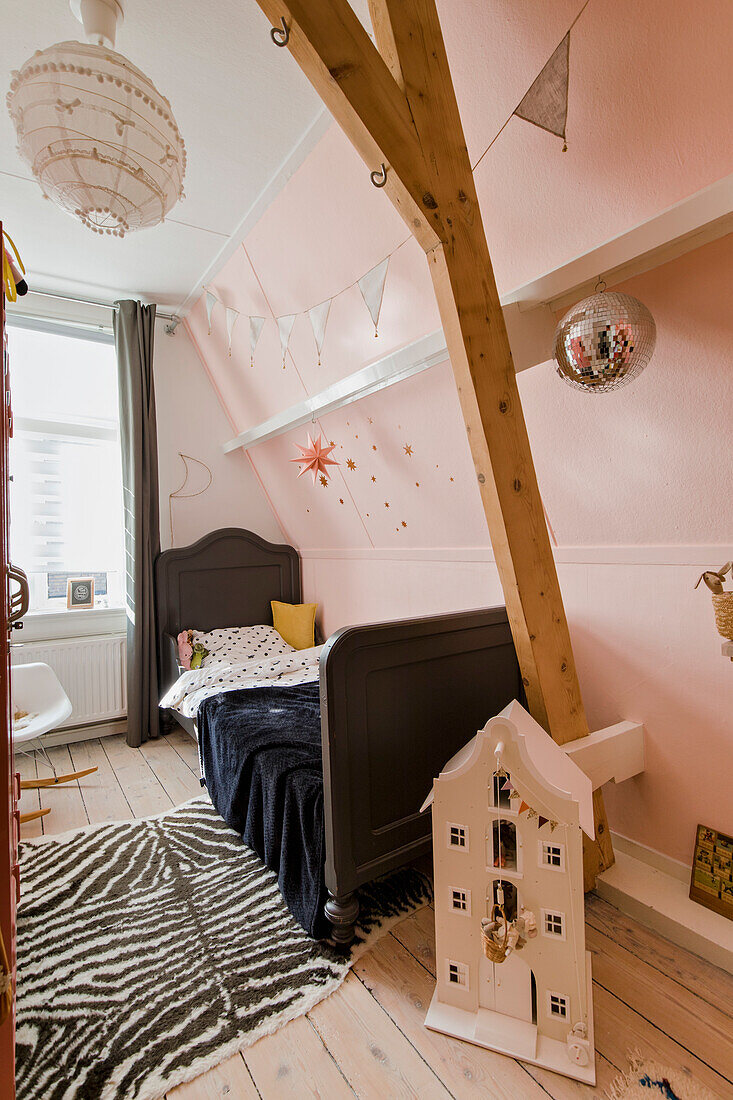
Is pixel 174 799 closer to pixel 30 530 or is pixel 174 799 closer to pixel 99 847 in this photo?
pixel 99 847

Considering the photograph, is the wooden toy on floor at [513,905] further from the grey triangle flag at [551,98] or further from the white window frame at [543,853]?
the grey triangle flag at [551,98]

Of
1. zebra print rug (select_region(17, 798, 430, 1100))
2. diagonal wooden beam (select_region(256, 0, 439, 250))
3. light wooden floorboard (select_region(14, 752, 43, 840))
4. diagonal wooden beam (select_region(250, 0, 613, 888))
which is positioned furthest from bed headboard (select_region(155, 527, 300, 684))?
diagonal wooden beam (select_region(256, 0, 439, 250))

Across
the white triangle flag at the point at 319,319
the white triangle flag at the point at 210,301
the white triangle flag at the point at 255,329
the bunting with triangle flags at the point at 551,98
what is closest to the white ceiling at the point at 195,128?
the white triangle flag at the point at 210,301

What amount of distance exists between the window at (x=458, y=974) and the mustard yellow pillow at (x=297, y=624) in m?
2.34

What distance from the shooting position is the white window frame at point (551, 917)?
3.98 ft

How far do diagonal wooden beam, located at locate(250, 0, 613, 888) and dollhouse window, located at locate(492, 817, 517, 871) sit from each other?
14.8 inches

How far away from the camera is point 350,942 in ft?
5.13

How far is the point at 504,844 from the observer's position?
1351 millimetres

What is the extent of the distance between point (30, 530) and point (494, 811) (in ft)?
9.77

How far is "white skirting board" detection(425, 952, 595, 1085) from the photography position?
1.18 metres

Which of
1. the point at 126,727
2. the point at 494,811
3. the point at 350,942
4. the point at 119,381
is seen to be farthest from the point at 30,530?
the point at 494,811

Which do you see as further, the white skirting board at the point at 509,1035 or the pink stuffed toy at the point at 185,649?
the pink stuffed toy at the point at 185,649

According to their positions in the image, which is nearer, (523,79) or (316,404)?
(523,79)

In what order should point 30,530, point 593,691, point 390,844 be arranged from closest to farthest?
point 390,844 → point 593,691 → point 30,530
